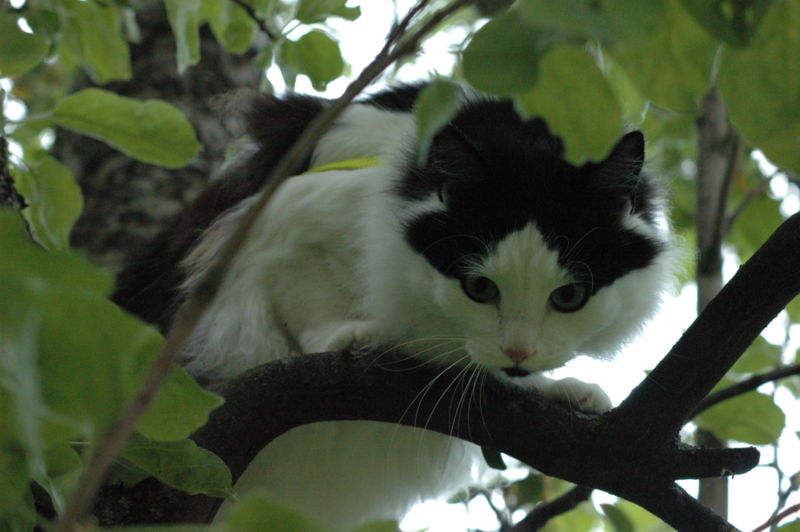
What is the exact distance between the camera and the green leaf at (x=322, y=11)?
2.07m

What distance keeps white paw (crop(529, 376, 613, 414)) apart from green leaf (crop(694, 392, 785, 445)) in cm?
26

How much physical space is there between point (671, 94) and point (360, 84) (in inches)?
13.2

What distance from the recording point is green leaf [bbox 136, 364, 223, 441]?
0.92 meters

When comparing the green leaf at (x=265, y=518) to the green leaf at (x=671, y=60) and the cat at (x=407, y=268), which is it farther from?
the cat at (x=407, y=268)

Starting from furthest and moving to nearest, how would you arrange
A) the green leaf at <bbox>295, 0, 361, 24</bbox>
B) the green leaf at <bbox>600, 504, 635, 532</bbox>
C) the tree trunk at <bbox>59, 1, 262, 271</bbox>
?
the tree trunk at <bbox>59, 1, 262, 271</bbox>, the green leaf at <bbox>295, 0, 361, 24</bbox>, the green leaf at <bbox>600, 504, 635, 532</bbox>

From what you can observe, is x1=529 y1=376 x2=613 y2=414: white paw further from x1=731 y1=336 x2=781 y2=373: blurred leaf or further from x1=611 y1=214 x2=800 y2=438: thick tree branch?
x1=731 y1=336 x2=781 y2=373: blurred leaf

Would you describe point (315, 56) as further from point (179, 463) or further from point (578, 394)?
point (179, 463)

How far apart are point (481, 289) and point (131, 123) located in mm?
905

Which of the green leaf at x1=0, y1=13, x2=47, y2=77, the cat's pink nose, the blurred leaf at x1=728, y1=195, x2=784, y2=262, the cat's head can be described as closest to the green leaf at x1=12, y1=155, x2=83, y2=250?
the green leaf at x1=0, y1=13, x2=47, y2=77

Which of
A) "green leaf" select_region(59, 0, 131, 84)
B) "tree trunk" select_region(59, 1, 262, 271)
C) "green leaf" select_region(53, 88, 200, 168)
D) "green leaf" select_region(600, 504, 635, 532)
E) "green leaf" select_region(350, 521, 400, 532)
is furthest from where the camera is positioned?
"tree trunk" select_region(59, 1, 262, 271)

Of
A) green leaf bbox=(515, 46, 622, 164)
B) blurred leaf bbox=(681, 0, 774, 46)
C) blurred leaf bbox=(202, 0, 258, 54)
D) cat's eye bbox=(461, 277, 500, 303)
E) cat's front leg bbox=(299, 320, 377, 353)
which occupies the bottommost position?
green leaf bbox=(515, 46, 622, 164)

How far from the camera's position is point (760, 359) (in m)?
2.55

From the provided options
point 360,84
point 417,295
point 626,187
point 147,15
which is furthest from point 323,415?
point 147,15

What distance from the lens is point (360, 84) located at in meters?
0.88
